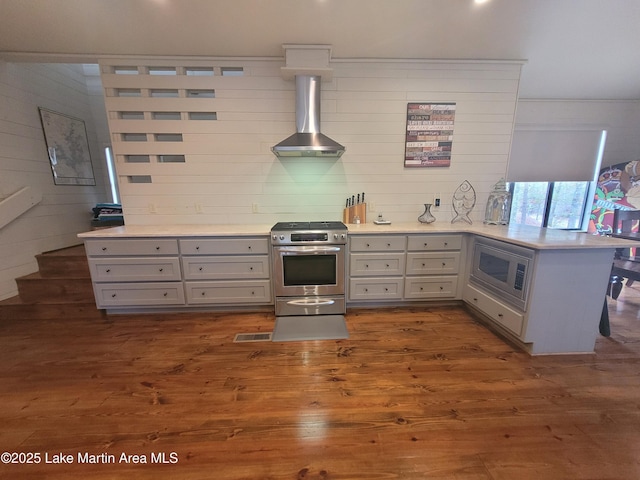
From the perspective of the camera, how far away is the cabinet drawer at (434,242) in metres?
2.76

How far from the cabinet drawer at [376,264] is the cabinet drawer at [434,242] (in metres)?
0.18

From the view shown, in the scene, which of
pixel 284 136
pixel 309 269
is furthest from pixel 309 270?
pixel 284 136

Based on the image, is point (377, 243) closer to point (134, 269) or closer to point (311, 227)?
point (311, 227)

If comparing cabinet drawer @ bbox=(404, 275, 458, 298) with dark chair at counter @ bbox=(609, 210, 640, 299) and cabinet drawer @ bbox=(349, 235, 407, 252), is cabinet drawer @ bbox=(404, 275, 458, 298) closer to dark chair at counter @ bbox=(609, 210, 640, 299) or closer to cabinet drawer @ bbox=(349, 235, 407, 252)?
cabinet drawer @ bbox=(349, 235, 407, 252)

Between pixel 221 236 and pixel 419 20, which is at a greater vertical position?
pixel 419 20

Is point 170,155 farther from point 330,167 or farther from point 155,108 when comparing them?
point 330,167

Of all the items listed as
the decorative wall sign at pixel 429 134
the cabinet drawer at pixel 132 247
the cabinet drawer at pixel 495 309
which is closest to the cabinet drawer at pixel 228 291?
the cabinet drawer at pixel 132 247

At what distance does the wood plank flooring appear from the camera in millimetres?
1257

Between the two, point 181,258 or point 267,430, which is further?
point 181,258

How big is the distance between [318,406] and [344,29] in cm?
315

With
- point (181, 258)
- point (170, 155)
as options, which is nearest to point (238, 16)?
point (170, 155)

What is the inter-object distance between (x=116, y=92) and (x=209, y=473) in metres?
3.79

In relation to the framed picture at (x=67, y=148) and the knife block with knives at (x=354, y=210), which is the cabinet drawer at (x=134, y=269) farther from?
the knife block with knives at (x=354, y=210)

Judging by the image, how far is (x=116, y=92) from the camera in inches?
114
